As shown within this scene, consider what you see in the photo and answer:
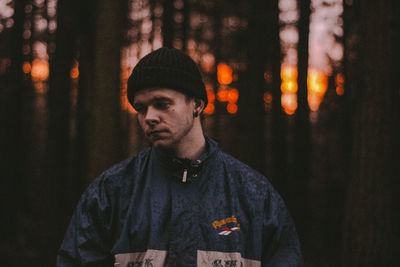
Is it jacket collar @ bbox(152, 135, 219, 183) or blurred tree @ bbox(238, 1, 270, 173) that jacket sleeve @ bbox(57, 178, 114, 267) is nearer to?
jacket collar @ bbox(152, 135, 219, 183)

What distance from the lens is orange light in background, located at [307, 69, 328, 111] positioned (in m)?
12.2

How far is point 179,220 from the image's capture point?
7.11 feet

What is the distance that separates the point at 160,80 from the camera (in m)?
2.34

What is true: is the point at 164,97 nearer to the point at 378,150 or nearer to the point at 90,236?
the point at 90,236

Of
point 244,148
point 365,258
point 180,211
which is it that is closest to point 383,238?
point 365,258

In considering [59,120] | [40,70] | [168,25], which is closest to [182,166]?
[59,120]

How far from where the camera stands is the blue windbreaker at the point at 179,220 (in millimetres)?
2133

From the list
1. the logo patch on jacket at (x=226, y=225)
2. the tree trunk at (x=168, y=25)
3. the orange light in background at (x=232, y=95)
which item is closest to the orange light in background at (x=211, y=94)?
the orange light in background at (x=232, y=95)

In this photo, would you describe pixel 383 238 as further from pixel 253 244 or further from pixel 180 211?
pixel 180 211

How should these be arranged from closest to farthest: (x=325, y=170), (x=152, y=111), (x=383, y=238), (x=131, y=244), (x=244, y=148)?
(x=131, y=244)
(x=152, y=111)
(x=383, y=238)
(x=244, y=148)
(x=325, y=170)

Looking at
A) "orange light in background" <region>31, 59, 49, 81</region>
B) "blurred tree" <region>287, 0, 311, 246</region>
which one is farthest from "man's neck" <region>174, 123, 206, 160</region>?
"orange light in background" <region>31, 59, 49, 81</region>

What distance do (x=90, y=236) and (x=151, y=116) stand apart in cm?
95

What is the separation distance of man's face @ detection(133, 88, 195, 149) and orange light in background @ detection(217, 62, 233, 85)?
13.5m

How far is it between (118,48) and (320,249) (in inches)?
288
